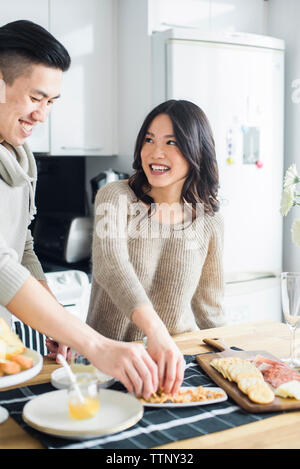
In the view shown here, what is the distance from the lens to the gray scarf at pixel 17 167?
1493mm

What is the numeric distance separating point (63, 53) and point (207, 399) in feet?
2.82

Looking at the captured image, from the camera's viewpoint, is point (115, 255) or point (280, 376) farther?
point (115, 255)

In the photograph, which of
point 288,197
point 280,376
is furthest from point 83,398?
point 288,197

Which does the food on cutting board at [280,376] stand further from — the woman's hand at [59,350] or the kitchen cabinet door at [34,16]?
the kitchen cabinet door at [34,16]

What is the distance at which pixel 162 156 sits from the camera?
5.77 ft

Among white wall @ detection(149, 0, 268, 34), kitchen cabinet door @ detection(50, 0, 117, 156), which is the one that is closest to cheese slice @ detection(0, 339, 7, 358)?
kitchen cabinet door @ detection(50, 0, 117, 156)

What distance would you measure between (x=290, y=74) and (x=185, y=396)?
8.38 ft

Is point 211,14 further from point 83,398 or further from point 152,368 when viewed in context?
point 83,398

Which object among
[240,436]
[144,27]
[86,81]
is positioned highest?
[144,27]

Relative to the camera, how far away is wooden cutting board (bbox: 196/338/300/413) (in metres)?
1.11

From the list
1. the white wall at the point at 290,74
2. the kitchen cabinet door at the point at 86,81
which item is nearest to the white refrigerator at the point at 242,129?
the white wall at the point at 290,74

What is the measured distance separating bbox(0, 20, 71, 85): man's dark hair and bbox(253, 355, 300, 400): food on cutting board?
2.83 feet

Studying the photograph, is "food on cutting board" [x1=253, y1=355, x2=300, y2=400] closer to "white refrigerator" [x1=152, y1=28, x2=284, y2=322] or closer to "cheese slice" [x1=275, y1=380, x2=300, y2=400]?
"cheese slice" [x1=275, y1=380, x2=300, y2=400]
